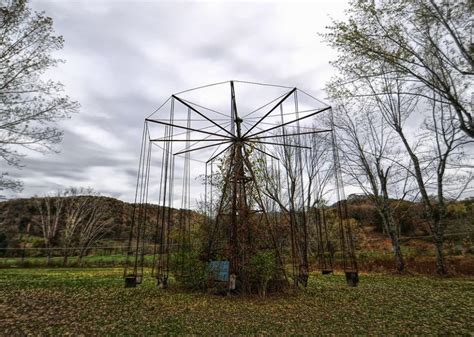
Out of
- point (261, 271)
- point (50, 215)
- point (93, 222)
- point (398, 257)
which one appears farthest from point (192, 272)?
point (50, 215)

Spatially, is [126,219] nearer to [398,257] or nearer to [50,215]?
[50,215]

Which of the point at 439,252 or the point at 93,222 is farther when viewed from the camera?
the point at 93,222

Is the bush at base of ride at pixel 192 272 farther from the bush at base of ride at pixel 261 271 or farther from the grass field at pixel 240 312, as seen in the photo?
the bush at base of ride at pixel 261 271

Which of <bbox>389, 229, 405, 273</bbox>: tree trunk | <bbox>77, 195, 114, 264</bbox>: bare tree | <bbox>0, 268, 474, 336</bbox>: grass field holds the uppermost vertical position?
<bbox>77, 195, 114, 264</bbox>: bare tree

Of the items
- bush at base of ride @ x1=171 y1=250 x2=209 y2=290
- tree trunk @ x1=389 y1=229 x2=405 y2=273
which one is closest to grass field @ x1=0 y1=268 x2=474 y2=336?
bush at base of ride @ x1=171 y1=250 x2=209 y2=290

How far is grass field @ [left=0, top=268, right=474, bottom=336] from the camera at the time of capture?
5.37 meters

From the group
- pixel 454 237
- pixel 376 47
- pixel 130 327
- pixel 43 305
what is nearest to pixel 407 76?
pixel 376 47

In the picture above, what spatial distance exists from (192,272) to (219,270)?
123 centimetres

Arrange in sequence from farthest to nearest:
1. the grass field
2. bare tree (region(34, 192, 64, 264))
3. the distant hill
→ bare tree (region(34, 192, 64, 264)) < the distant hill < the grass field

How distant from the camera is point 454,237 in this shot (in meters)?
21.8

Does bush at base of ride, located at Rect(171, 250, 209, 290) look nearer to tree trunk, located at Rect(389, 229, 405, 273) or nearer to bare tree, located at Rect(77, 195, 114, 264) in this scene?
tree trunk, located at Rect(389, 229, 405, 273)

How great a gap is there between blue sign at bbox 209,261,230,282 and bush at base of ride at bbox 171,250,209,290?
8.7 inches

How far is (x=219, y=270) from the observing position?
882 centimetres

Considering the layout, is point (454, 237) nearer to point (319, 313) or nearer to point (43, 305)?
point (319, 313)
